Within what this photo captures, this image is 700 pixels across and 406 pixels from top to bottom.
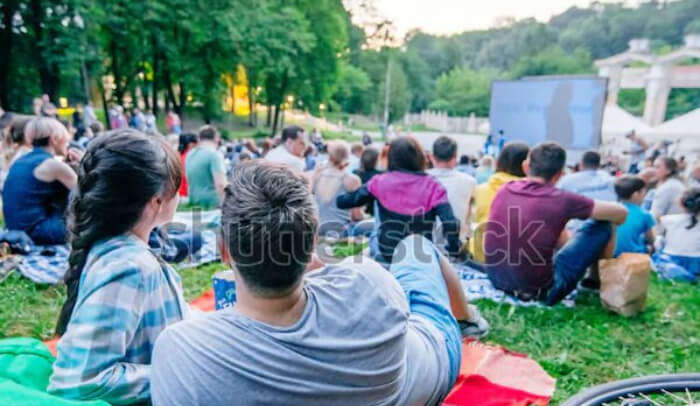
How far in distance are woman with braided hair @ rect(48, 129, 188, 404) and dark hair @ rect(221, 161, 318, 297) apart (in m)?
0.43

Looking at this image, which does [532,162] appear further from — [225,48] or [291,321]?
[225,48]

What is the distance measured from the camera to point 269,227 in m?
1.14

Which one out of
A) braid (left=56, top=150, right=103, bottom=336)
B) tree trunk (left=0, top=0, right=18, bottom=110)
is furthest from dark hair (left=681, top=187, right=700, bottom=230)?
tree trunk (left=0, top=0, right=18, bottom=110)

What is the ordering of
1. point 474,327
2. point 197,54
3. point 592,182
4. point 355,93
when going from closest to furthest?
point 474,327
point 592,182
point 197,54
point 355,93

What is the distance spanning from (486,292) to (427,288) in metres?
2.06

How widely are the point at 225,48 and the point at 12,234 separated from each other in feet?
62.7

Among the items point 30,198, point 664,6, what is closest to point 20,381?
point 30,198

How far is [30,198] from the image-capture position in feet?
12.1

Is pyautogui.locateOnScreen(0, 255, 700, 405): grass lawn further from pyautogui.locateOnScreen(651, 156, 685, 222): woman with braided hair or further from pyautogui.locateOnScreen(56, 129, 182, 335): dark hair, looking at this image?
pyautogui.locateOnScreen(651, 156, 685, 222): woman with braided hair

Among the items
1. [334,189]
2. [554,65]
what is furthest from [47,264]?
[554,65]

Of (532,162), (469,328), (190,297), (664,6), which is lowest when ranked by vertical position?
(190,297)

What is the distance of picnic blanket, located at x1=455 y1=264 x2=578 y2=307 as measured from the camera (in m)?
3.67

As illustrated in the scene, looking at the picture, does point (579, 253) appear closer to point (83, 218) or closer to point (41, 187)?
point (83, 218)

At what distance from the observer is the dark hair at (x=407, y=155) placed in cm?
346
